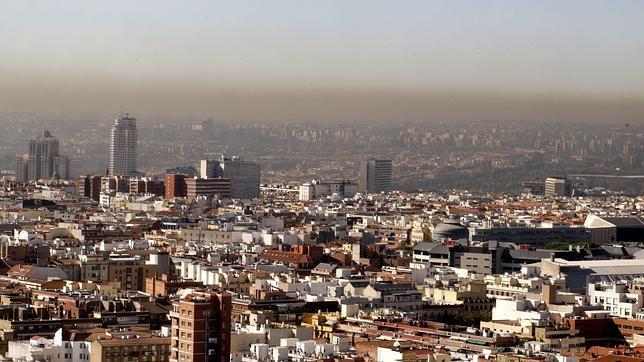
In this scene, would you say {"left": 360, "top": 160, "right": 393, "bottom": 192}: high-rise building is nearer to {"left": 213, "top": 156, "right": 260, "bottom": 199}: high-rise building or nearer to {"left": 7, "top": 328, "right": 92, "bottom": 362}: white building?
{"left": 213, "top": 156, "right": 260, "bottom": 199}: high-rise building

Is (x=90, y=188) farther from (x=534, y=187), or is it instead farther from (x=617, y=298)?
(x=617, y=298)

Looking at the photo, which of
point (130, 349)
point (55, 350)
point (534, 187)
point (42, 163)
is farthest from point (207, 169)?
point (130, 349)

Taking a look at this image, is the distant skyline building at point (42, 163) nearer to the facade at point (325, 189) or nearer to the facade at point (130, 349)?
the facade at point (325, 189)

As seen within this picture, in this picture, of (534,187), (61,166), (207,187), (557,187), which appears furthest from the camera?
(534,187)

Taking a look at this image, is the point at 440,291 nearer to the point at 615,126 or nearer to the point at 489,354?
the point at 489,354

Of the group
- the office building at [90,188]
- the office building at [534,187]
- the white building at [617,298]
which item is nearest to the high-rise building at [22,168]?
the office building at [90,188]

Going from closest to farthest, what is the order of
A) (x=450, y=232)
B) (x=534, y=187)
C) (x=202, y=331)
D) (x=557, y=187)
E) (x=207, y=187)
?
(x=202, y=331) < (x=450, y=232) < (x=207, y=187) < (x=557, y=187) < (x=534, y=187)

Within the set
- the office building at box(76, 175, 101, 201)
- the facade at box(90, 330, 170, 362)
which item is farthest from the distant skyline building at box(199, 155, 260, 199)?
the facade at box(90, 330, 170, 362)
